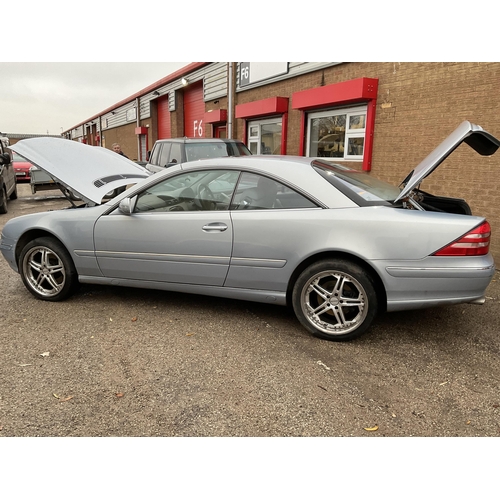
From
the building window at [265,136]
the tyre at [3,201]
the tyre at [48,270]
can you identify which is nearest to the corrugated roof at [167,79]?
the building window at [265,136]

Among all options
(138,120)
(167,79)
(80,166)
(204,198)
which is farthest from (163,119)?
(204,198)

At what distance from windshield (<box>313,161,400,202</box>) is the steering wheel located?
0.95m

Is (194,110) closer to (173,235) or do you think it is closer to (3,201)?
(3,201)

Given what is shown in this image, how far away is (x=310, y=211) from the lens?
3305 mm

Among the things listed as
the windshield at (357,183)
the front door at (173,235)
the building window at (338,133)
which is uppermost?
the building window at (338,133)

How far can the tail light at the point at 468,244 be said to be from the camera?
2.97 m

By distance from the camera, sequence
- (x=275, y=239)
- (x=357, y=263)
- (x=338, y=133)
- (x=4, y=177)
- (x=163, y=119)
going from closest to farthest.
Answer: (x=357, y=263) < (x=275, y=239) < (x=338, y=133) < (x=4, y=177) < (x=163, y=119)

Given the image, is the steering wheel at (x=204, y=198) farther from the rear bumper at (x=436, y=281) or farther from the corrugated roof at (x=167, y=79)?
the corrugated roof at (x=167, y=79)

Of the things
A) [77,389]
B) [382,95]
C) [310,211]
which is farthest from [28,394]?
[382,95]

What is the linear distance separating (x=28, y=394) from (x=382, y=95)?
280 inches

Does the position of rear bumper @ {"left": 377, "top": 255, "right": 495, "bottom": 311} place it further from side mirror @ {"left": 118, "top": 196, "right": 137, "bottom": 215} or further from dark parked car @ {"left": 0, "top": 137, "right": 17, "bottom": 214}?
dark parked car @ {"left": 0, "top": 137, "right": 17, "bottom": 214}

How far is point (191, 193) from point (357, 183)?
147cm

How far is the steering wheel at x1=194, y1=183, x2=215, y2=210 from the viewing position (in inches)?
143

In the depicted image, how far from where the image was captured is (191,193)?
12.2ft
